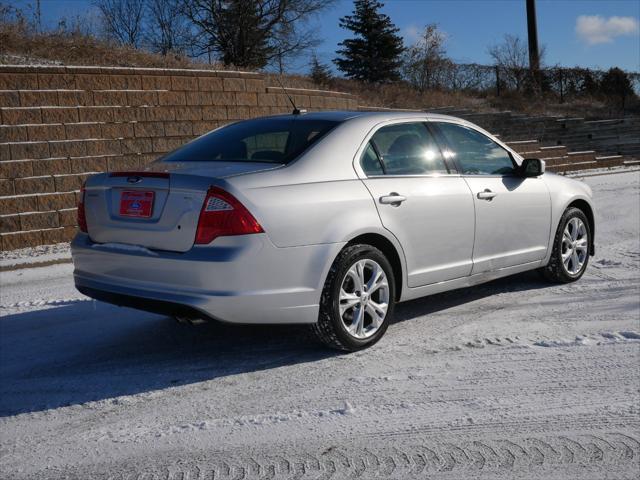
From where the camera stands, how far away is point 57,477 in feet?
10.4

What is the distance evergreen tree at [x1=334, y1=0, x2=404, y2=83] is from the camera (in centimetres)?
3173

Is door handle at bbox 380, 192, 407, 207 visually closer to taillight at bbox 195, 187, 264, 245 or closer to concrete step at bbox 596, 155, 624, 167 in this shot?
taillight at bbox 195, 187, 264, 245

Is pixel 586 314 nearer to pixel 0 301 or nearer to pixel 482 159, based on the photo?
pixel 482 159

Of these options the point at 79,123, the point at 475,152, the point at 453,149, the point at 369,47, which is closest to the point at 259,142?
the point at 453,149

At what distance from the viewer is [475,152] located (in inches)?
234

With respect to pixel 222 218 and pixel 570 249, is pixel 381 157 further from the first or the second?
pixel 570 249

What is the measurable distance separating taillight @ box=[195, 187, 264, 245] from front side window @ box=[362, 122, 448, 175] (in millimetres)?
1099

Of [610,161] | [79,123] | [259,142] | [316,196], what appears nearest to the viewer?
[316,196]

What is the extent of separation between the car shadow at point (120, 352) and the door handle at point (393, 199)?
1028 mm

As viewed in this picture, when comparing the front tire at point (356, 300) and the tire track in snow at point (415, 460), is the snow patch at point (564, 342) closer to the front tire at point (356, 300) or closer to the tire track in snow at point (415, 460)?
the front tire at point (356, 300)

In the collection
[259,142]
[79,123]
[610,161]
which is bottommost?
[610,161]

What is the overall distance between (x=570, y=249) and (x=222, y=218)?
12.2 feet

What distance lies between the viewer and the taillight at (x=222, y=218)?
4.17 meters

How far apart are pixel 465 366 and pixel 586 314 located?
159cm
